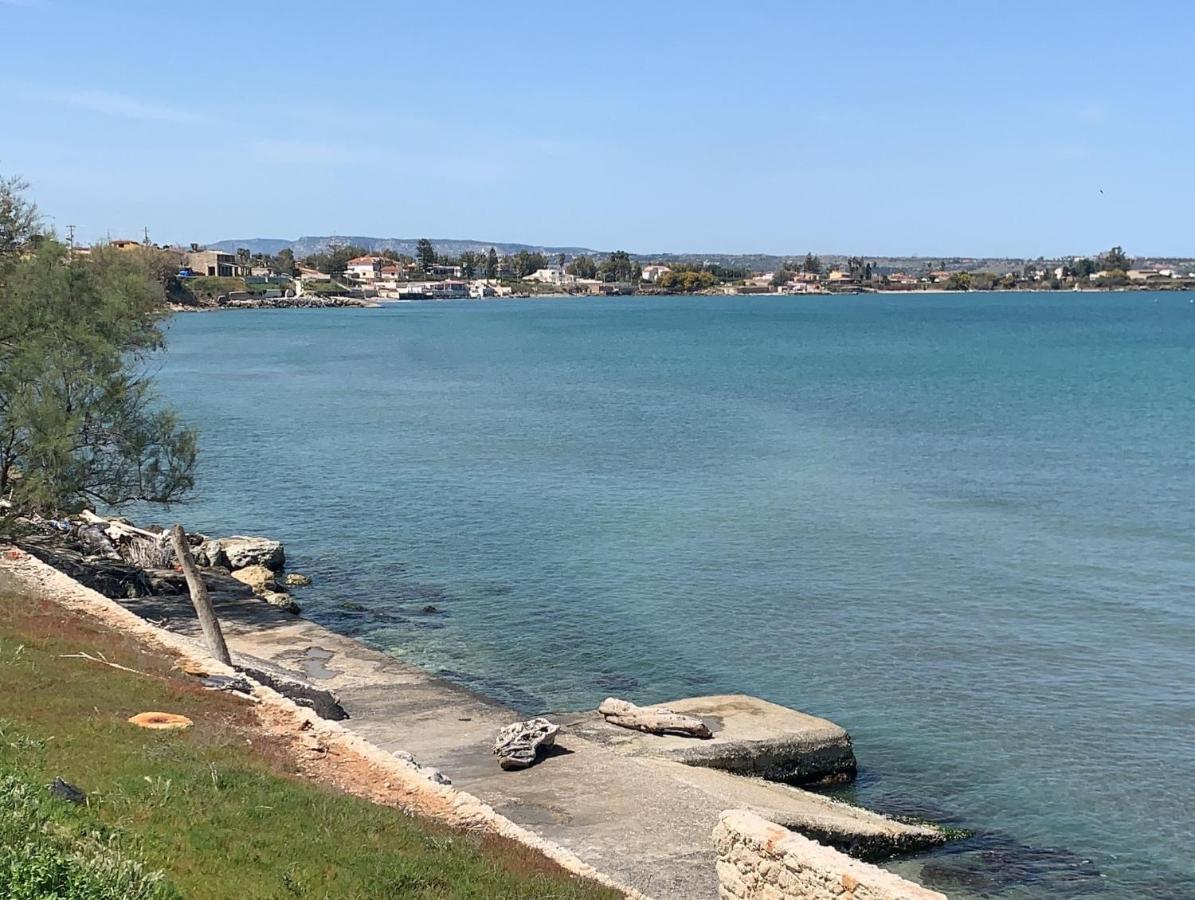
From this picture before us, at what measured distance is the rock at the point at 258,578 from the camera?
40281 millimetres

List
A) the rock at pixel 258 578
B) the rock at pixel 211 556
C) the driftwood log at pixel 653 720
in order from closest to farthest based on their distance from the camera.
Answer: the driftwood log at pixel 653 720, the rock at pixel 258 578, the rock at pixel 211 556

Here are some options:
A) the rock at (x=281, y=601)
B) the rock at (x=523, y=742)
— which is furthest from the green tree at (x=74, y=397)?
the rock at (x=523, y=742)

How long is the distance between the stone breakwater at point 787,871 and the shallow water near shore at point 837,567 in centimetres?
687

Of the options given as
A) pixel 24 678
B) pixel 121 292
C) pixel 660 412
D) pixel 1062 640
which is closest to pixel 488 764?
pixel 24 678

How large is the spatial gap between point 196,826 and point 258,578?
2651 centimetres

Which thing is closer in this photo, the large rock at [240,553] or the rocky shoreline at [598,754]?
the rocky shoreline at [598,754]

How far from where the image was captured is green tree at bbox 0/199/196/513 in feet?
118

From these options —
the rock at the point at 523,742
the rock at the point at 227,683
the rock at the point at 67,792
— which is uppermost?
the rock at the point at 67,792

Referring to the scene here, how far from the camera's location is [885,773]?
87.7 ft

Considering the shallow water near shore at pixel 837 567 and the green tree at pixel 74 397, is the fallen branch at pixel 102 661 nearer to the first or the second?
the shallow water near shore at pixel 837 567

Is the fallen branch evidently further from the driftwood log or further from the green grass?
the driftwood log

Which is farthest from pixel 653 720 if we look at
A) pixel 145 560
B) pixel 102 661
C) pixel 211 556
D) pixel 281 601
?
pixel 211 556

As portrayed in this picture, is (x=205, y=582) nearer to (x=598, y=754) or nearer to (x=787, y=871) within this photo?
(x=598, y=754)

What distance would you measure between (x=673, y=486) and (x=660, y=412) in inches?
1154
